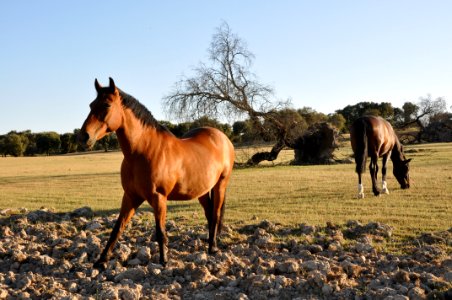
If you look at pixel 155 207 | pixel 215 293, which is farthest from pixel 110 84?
pixel 215 293

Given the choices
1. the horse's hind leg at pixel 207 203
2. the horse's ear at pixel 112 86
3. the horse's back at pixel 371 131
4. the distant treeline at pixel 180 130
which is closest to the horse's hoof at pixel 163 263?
the horse's hind leg at pixel 207 203

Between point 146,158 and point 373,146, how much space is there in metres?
8.82

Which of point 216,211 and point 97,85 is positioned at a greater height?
point 97,85

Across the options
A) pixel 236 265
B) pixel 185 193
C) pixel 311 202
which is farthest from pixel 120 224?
pixel 311 202

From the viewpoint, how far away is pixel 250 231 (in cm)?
730

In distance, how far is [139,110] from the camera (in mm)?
5449

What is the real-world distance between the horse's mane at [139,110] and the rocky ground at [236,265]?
5.69 feet

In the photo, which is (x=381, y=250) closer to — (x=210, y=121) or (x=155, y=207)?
(x=155, y=207)

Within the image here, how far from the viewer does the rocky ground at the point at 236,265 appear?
4.41 m

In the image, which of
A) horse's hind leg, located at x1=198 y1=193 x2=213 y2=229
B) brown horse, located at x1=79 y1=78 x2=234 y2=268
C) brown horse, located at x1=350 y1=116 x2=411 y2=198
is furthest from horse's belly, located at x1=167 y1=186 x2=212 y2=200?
brown horse, located at x1=350 y1=116 x2=411 y2=198

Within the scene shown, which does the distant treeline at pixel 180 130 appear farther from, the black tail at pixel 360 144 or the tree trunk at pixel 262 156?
the black tail at pixel 360 144

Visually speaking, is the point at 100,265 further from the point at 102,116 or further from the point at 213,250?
the point at 102,116

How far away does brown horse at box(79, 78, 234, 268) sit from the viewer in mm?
5020

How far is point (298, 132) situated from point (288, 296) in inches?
883
